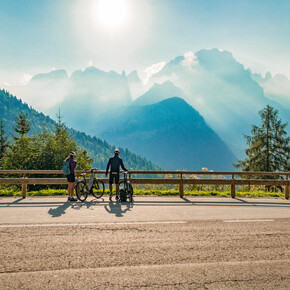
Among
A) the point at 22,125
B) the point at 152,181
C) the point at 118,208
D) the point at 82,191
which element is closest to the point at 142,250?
the point at 118,208

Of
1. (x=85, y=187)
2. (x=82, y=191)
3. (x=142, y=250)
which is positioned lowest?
(x=142, y=250)

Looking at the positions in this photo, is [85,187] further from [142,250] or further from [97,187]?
[142,250]

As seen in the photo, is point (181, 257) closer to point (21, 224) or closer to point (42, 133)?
point (21, 224)

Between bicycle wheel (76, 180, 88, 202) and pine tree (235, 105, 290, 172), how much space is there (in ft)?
101

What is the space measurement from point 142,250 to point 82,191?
6.81m

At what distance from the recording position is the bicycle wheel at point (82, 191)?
11.1 meters

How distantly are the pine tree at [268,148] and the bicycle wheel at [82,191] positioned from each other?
30.8 metres

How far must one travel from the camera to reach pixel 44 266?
419cm

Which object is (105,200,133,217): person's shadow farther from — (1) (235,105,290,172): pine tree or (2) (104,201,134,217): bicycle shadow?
(1) (235,105,290,172): pine tree

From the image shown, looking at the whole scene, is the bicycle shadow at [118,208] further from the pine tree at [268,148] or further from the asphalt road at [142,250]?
the pine tree at [268,148]

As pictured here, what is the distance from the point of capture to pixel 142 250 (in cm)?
498

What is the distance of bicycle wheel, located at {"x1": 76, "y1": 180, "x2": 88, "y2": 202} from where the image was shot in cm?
1109

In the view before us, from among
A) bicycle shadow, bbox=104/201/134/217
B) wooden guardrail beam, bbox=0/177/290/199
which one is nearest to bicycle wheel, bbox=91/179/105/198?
wooden guardrail beam, bbox=0/177/290/199

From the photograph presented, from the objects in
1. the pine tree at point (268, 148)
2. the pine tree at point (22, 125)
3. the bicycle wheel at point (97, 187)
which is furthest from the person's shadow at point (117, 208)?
the pine tree at point (22, 125)
